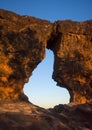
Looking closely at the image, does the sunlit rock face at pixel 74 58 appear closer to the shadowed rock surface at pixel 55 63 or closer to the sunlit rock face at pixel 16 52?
the shadowed rock surface at pixel 55 63

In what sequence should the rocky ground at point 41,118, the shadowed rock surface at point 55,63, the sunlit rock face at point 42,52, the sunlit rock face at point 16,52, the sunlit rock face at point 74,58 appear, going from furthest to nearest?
1. the sunlit rock face at point 74,58
2. the sunlit rock face at point 42,52
3. the sunlit rock face at point 16,52
4. the shadowed rock surface at point 55,63
5. the rocky ground at point 41,118

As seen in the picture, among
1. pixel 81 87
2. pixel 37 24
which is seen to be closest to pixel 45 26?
pixel 37 24

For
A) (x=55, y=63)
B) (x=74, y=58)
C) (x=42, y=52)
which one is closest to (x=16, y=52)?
(x=42, y=52)

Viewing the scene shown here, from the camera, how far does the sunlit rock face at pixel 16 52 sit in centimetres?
1678

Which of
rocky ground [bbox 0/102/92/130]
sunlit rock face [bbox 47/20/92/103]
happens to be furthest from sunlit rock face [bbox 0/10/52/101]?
sunlit rock face [bbox 47/20/92/103]

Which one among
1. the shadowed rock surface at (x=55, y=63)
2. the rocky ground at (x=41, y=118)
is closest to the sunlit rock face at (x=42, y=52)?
the shadowed rock surface at (x=55, y=63)

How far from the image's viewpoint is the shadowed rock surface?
14008mm

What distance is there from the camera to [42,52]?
17.7 meters

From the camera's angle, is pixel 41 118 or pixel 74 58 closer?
pixel 41 118

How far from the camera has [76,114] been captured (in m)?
14.7

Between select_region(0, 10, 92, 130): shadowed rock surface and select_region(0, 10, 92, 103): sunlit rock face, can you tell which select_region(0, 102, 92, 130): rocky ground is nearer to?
select_region(0, 10, 92, 130): shadowed rock surface

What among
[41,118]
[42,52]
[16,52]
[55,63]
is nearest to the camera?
[41,118]

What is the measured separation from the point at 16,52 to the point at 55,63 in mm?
3804

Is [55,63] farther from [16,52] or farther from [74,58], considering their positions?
[16,52]
